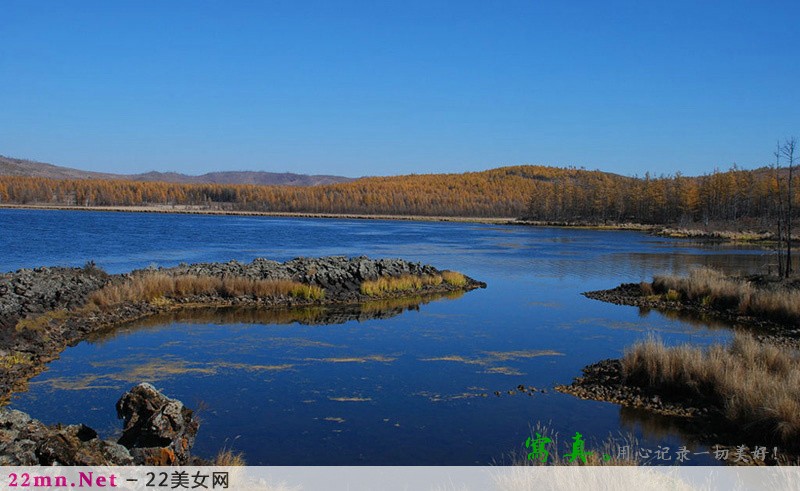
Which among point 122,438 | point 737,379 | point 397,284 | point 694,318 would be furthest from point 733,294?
point 122,438

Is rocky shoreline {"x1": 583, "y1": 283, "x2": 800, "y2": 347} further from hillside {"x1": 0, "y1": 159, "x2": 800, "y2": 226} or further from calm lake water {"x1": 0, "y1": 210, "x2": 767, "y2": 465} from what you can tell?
hillside {"x1": 0, "y1": 159, "x2": 800, "y2": 226}

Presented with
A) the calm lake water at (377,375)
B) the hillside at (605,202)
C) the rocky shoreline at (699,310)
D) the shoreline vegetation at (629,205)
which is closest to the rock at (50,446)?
the calm lake water at (377,375)

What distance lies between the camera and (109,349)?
1736cm

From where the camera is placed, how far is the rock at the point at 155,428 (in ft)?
27.6

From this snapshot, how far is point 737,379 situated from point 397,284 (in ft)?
61.3

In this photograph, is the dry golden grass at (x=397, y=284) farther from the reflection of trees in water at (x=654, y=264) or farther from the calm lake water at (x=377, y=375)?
the reflection of trees in water at (x=654, y=264)

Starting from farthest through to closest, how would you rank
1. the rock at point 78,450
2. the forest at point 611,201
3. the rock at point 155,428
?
the forest at point 611,201 < the rock at point 155,428 < the rock at point 78,450

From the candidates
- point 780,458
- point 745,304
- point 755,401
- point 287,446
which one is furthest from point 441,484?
point 745,304

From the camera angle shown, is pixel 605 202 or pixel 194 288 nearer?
pixel 194 288

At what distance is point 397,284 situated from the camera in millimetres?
29422

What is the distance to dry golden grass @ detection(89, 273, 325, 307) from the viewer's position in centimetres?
2338

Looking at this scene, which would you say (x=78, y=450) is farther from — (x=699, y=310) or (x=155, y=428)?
(x=699, y=310)

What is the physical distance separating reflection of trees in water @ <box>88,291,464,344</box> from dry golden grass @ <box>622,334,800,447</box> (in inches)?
444

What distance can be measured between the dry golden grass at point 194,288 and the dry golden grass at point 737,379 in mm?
15312
